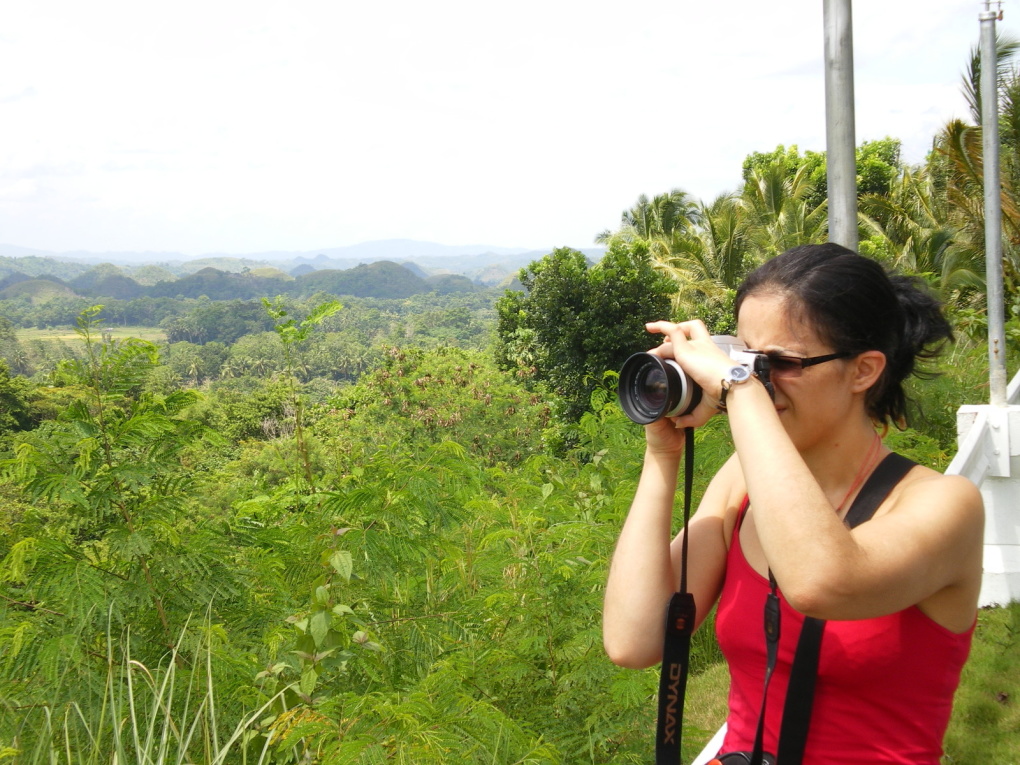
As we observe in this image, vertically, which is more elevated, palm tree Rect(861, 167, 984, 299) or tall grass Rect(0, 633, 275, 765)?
palm tree Rect(861, 167, 984, 299)

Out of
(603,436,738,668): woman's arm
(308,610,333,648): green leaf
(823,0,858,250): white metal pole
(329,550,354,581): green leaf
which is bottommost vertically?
(308,610,333,648): green leaf

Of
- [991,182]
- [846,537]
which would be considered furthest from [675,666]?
[991,182]

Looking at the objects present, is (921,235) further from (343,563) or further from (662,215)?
(343,563)

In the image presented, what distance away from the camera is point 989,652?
3113mm

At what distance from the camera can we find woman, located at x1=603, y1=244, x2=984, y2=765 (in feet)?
3.48

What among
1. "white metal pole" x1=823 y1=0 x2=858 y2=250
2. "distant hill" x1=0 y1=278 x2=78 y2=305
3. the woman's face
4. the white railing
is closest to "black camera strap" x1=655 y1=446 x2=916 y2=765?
the woman's face

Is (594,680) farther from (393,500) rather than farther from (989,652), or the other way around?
(989,652)

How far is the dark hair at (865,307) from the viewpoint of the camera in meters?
1.22

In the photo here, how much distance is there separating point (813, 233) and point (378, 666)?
810 inches

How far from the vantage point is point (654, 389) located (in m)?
1.33

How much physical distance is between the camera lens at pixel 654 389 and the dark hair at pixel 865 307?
7.5 inches

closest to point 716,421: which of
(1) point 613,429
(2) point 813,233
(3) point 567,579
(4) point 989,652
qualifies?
(1) point 613,429

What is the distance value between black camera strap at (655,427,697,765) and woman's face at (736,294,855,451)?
161 mm

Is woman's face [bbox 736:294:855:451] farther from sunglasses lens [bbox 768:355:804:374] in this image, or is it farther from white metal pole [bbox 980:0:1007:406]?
white metal pole [bbox 980:0:1007:406]
